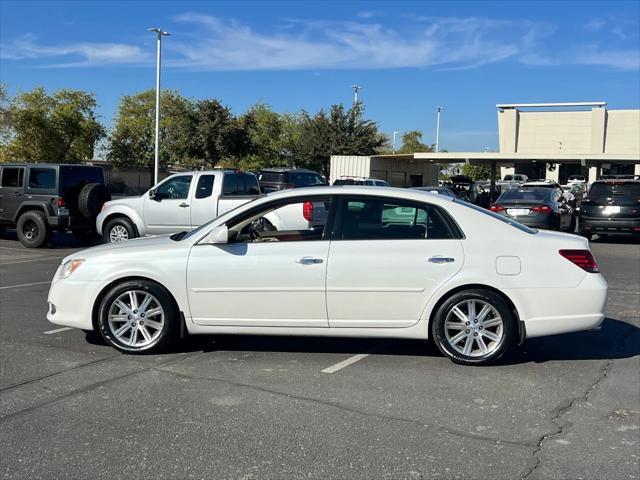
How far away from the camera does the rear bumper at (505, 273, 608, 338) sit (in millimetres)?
5500

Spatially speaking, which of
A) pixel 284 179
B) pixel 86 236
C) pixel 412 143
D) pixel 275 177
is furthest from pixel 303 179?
pixel 412 143

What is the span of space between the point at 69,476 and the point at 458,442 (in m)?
2.36

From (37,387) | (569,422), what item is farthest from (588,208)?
(37,387)

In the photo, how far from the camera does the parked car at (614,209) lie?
16703 mm

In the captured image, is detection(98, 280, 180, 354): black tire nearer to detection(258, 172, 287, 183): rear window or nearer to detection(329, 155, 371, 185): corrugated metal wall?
detection(258, 172, 287, 183): rear window

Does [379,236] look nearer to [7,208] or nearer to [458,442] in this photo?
[458,442]

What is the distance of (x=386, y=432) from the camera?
421cm

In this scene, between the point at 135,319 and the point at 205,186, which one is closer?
the point at 135,319

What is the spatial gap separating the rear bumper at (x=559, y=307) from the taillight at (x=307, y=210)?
190 centimetres

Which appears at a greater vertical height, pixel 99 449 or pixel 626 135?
pixel 626 135

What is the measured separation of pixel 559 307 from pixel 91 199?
11.9 m

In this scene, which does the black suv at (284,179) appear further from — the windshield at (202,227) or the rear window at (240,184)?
the windshield at (202,227)

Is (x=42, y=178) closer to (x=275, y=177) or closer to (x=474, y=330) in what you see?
(x=275, y=177)

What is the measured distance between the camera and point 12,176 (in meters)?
15.1
